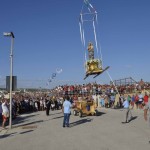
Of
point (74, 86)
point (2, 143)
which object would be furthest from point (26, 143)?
point (74, 86)

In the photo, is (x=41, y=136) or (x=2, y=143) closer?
(x=2, y=143)

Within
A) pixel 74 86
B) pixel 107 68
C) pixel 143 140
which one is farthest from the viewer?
pixel 74 86

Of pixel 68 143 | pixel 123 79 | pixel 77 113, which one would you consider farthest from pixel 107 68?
pixel 68 143

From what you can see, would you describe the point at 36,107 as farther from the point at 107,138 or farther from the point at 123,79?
the point at 107,138

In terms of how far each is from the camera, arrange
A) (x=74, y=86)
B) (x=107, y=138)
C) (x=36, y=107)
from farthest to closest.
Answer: (x=74, y=86)
(x=36, y=107)
(x=107, y=138)

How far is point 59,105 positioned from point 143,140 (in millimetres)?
29084

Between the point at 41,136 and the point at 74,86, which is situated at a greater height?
the point at 74,86

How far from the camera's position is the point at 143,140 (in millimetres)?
13570

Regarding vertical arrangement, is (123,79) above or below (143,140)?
above

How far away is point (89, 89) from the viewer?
43219mm

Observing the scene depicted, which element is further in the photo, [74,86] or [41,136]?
[74,86]

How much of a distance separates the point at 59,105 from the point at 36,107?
292 centimetres

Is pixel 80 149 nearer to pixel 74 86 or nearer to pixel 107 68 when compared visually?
pixel 107 68

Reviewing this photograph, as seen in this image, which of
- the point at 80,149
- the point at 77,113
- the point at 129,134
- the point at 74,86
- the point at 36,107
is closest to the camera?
the point at 80,149
